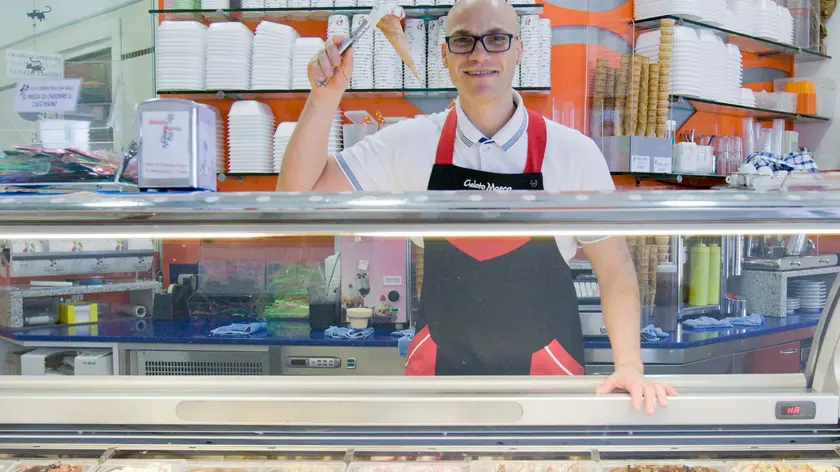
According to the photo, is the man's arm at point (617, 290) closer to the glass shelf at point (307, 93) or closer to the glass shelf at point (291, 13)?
the glass shelf at point (307, 93)

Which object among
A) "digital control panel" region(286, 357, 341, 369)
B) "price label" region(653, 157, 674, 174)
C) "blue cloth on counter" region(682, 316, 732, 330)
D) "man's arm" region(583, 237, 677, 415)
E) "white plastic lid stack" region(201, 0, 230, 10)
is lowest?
"digital control panel" region(286, 357, 341, 369)

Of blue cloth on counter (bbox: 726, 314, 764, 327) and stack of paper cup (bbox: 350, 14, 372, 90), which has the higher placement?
stack of paper cup (bbox: 350, 14, 372, 90)

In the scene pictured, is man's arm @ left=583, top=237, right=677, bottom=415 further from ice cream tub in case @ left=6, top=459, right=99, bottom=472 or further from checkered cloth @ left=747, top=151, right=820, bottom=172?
checkered cloth @ left=747, top=151, right=820, bottom=172

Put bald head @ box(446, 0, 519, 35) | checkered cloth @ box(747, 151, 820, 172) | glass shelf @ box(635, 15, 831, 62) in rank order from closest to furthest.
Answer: bald head @ box(446, 0, 519, 35)
glass shelf @ box(635, 15, 831, 62)
checkered cloth @ box(747, 151, 820, 172)

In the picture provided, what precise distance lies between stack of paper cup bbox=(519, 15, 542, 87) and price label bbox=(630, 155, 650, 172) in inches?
32.6

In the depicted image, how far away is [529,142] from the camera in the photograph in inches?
82.4

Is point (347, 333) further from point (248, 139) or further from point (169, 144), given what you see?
point (169, 144)

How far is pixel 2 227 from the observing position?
49.3 inches

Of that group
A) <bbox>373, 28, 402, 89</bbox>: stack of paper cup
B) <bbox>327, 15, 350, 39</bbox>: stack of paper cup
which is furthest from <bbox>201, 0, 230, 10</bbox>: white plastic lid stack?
<bbox>373, 28, 402, 89</bbox>: stack of paper cup

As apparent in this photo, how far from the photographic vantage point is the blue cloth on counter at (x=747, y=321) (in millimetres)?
3686

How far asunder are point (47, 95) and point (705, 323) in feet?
10.6

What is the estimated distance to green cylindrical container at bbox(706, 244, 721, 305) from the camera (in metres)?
3.69

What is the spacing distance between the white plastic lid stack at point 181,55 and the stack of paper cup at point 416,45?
1353mm

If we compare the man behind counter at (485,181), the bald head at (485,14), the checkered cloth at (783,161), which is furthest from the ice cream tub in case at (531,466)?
the checkered cloth at (783,161)
